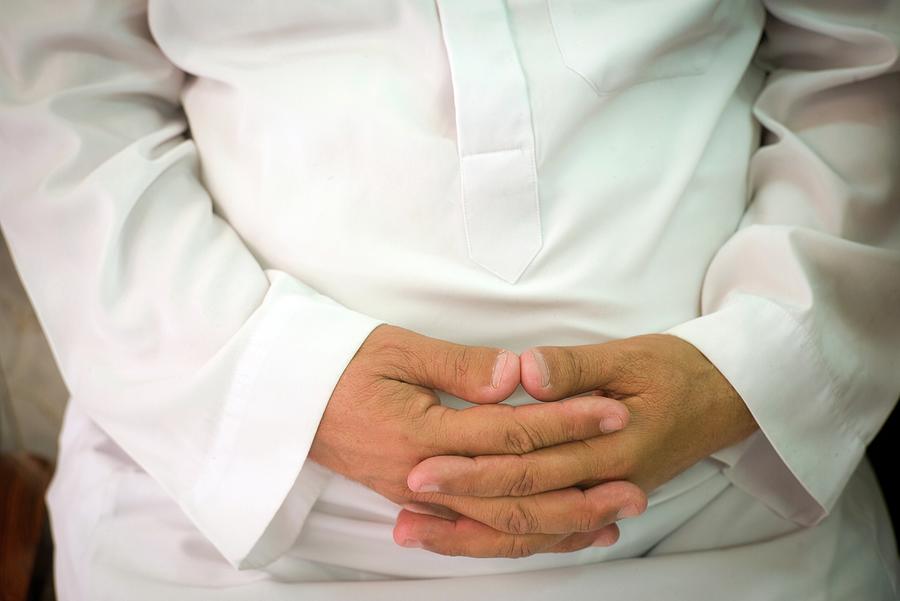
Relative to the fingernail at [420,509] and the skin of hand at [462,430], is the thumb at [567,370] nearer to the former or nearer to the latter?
the skin of hand at [462,430]

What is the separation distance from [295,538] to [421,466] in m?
0.16

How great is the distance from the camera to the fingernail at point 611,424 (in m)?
0.60

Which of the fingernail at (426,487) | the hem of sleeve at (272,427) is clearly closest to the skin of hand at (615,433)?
the fingernail at (426,487)

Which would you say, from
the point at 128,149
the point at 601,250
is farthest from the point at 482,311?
the point at 128,149

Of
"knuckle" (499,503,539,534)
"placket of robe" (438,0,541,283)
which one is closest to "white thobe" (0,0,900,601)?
"placket of robe" (438,0,541,283)

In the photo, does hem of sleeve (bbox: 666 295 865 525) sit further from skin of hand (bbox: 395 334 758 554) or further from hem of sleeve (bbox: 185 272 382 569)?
hem of sleeve (bbox: 185 272 382 569)

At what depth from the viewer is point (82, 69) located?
28.4 inches

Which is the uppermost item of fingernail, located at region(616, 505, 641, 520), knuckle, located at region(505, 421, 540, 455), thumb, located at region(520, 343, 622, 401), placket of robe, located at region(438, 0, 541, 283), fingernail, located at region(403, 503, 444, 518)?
placket of robe, located at region(438, 0, 541, 283)

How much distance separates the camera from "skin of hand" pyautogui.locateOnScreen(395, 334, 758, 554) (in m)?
0.59

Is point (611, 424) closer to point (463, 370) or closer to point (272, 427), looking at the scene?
point (463, 370)

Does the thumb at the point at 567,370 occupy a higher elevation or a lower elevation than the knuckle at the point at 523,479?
higher

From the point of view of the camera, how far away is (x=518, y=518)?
0.60 m

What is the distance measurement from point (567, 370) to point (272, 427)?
250mm

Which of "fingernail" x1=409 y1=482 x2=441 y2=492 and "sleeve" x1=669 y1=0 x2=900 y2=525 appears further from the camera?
"sleeve" x1=669 y1=0 x2=900 y2=525
